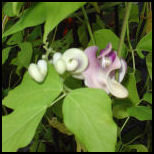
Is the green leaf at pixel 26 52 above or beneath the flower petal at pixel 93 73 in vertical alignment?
above

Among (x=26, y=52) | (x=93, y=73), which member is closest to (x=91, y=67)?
(x=93, y=73)

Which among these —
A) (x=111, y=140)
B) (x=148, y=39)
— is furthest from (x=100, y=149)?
(x=148, y=39)

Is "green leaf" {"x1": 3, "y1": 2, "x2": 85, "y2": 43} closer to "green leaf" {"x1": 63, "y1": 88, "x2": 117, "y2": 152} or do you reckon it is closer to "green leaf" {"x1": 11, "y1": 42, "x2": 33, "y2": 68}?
"green leaf" {"x1": 63, "y1": 88, "x2": 117, "y2": 152}

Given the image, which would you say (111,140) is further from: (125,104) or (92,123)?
(125,104)

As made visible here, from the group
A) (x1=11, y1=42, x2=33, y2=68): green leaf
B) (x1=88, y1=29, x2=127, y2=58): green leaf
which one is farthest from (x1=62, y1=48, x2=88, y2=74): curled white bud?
(x1=11, y1=42, x2=33, y2=68): green leaf

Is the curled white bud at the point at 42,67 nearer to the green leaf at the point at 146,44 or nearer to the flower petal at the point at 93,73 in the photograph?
the flower petal at the point at 93,73

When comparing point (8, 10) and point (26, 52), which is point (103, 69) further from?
point (26, 52)

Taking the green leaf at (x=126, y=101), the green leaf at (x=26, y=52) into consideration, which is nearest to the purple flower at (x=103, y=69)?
the green leaf at (x=126, y=101)
